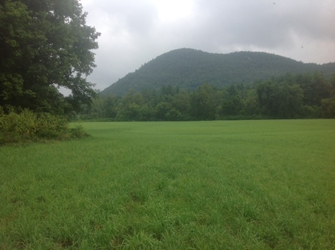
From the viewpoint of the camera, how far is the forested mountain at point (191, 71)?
116 meters

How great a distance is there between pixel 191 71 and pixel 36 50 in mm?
128415

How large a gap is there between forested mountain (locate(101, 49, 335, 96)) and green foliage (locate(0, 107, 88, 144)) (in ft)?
323

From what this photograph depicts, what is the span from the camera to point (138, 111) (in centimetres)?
9669

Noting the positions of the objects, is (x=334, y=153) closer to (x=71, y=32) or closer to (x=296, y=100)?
(x=71, y=32)

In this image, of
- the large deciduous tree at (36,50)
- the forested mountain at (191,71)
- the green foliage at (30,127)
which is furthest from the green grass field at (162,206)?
the forested mountain at (191,71)

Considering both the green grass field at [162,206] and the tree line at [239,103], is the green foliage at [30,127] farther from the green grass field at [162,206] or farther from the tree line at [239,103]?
the tree line at [239,103]

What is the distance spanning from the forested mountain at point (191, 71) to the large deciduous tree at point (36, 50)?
316 ft

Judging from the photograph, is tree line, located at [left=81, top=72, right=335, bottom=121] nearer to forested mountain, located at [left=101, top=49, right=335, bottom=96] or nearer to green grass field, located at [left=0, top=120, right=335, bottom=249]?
forested mountain, located at [left=101, top=49, right=335, bottom=96]

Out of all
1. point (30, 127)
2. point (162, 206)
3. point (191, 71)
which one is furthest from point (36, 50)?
point (191, 71)

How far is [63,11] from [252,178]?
16.1 metres

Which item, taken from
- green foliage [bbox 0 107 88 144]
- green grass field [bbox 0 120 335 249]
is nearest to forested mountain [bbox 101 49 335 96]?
green foliage [bbox 0 107 88 144]

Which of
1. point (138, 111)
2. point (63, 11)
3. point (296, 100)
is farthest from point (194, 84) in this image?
point (63, 11)

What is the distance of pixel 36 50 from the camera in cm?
1380

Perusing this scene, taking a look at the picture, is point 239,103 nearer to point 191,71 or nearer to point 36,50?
point 191,71
